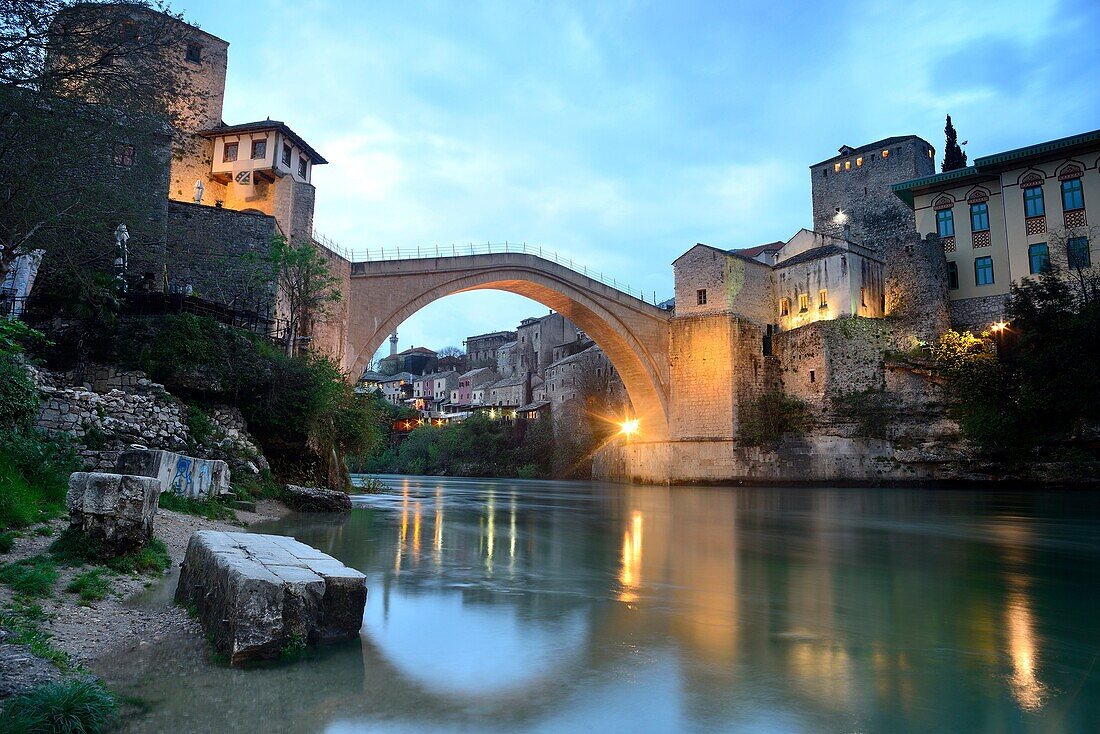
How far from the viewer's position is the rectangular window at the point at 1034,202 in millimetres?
27188

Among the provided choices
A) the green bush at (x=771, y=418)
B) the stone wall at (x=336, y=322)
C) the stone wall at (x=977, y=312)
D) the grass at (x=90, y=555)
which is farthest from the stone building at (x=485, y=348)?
the grass at (x=90, y=555)

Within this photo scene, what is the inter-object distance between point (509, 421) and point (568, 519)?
42832mm

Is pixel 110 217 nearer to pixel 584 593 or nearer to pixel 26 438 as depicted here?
pixel 26 438

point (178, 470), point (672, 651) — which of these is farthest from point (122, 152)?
point (672, 651)

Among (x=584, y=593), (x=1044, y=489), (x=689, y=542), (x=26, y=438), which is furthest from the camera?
(x=1044, y=489)

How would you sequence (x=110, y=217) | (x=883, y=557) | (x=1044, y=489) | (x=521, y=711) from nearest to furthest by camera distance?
(x=521, y=711) → (x=883, y=557) → (x=110, y=217) → (x=1044, y=489)

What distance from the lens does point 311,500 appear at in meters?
12.4

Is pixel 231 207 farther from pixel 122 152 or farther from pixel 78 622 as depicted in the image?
pixel 78 622

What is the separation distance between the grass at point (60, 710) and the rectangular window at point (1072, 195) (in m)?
33.2

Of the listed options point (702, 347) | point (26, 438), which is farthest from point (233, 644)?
point (702, 347)

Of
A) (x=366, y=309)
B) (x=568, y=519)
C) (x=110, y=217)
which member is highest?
(x=366, y=309)

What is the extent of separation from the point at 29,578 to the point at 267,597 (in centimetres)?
188

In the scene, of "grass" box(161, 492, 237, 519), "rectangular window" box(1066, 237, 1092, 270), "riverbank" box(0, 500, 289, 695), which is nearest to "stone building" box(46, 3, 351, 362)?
"grass" box(161, 492, 237, 519)

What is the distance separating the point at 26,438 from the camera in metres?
7.39
